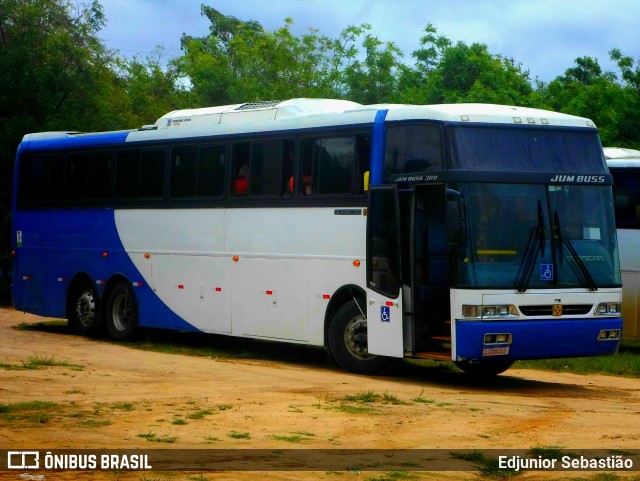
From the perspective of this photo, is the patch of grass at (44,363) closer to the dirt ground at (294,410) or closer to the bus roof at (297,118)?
the dirt ground at (294,410)

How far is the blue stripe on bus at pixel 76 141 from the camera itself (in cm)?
2167

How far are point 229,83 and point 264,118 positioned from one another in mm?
44596

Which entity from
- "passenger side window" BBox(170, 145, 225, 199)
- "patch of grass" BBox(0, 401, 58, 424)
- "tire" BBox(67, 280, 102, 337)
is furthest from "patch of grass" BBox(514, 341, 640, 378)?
"patch of grass" BBox(0, 401, 58, 424)

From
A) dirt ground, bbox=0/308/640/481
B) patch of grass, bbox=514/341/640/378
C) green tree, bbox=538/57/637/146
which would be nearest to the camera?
dirt ground, bbox=0/308/640/481

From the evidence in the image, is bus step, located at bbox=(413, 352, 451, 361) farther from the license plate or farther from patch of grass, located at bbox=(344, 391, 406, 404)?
patch of grass, located at bbox=(344, 391, 406, 404)

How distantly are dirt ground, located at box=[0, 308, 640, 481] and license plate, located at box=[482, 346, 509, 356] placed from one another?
48 cm

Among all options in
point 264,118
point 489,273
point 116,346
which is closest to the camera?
point 489,273

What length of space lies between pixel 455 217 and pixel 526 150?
59.8 inches

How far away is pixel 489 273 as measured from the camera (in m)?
14.9

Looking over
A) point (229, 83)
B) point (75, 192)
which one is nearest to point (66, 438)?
point (75, 192)

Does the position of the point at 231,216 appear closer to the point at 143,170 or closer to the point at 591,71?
the point at 143,170

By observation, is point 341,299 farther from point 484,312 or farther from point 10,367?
point 10,367

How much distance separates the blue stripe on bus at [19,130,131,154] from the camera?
71.1ft

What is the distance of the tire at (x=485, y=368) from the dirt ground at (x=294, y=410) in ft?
0.72
